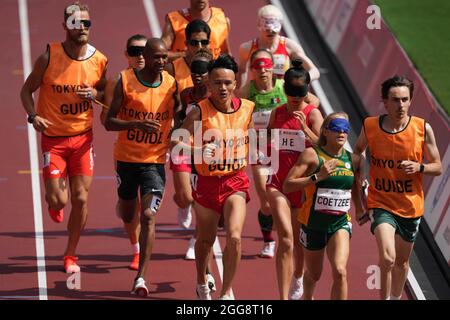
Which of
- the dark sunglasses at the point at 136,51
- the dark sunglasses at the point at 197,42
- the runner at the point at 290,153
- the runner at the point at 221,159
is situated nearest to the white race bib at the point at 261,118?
the runner at the point at 290,153

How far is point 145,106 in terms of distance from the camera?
15945 mm

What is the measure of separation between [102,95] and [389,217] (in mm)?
3921

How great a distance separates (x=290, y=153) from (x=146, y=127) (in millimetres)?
1687

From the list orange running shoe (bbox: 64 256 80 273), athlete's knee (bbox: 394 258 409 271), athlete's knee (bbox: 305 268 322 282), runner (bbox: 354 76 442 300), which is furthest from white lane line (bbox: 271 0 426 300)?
orange running shoe (bbox: 64 256 80 273)

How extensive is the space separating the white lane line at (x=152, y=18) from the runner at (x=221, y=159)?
9.85 m

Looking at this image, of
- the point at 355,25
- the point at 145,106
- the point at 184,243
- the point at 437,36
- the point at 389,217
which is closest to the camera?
the point at 389,217

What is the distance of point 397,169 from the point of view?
1499cm

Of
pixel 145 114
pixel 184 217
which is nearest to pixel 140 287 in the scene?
pixel 145 114

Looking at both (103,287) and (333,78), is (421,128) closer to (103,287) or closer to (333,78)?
(103,287)

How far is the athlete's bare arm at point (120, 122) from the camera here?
1569 cm

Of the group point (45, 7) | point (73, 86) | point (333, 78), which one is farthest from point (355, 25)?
point (73, 86)

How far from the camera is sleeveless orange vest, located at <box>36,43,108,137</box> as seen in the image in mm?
16453

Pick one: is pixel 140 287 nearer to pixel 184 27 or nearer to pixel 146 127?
pixel 146 127

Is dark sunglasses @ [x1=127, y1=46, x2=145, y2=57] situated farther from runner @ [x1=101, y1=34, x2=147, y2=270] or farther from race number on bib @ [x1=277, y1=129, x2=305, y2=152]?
race number on bib @ [x1=277, y1=129, x2=305, y2=152]
